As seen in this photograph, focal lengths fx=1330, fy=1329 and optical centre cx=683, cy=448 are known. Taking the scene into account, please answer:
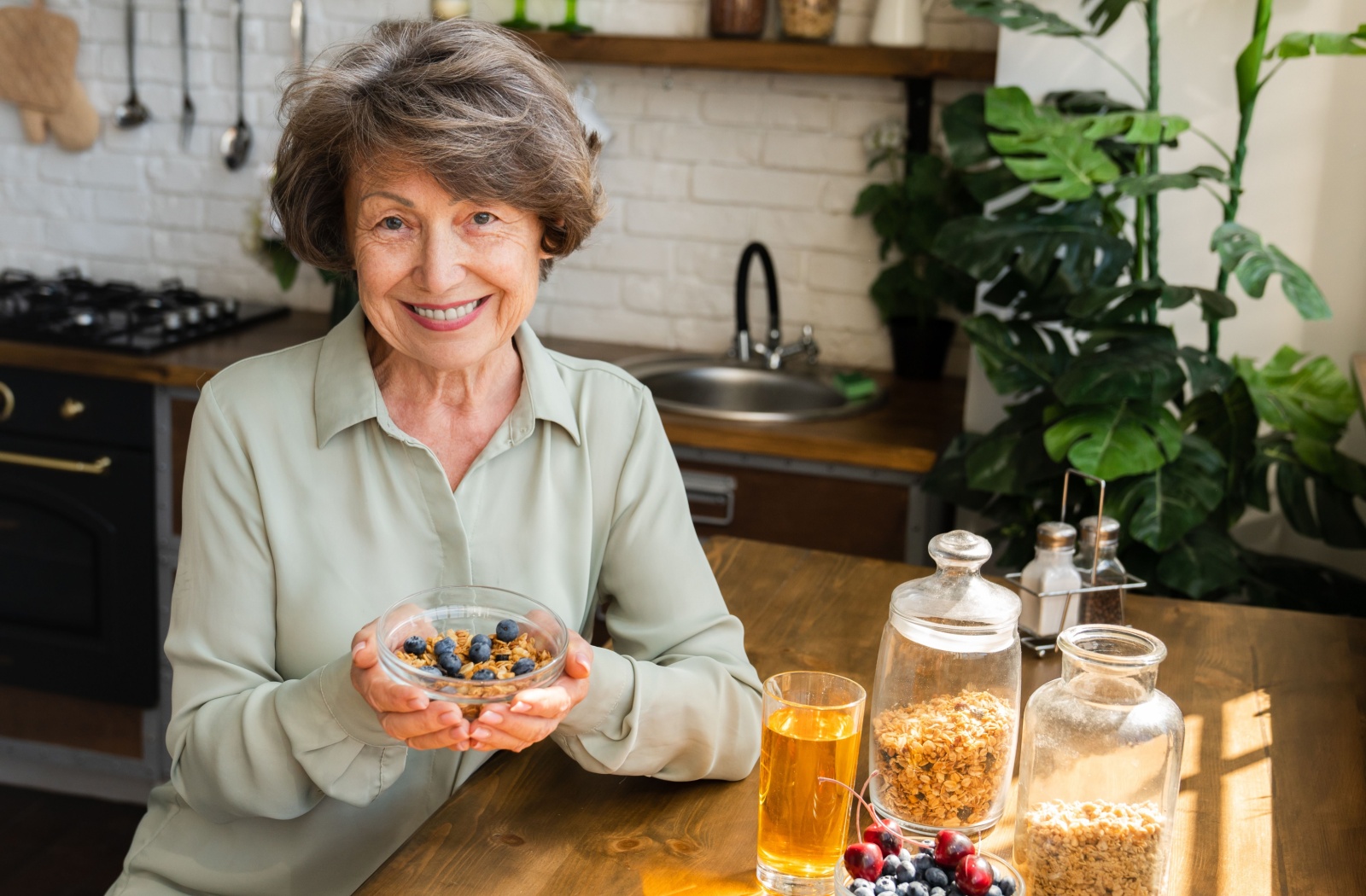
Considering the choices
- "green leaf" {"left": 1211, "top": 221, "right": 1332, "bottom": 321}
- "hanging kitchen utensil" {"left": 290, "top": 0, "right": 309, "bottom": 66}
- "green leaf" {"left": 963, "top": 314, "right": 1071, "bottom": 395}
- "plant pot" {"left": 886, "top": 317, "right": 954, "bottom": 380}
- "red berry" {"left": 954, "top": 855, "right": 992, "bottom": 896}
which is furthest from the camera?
"hanging kitchen utensil" {"left": 290, "top": 0, "right": 309, "bottom": 66}

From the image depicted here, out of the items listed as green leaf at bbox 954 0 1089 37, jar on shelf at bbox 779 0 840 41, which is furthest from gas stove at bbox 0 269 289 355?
green leaf at bbox 954 0 1089 37

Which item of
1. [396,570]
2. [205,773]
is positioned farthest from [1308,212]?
[205,773]

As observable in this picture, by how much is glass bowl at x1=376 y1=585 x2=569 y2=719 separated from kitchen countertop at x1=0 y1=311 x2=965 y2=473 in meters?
1.40

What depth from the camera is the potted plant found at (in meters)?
2.95

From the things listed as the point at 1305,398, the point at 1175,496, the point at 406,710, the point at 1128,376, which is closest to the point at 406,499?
the point at 406,710

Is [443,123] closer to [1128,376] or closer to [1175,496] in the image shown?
[1128,376]

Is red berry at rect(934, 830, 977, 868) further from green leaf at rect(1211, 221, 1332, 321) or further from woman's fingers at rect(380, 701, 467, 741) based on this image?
green leaf at rect(1211, 221, 1332, 321)

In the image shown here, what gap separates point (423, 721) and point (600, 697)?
215 millimetres

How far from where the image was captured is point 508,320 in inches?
56.4

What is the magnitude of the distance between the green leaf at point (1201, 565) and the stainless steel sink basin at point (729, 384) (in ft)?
3.07

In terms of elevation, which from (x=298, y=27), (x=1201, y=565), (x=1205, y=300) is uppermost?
(x=298, y=27)

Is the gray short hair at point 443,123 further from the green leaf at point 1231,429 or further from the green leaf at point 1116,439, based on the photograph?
the green leaf at point 1231,429

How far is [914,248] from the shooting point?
3027mm

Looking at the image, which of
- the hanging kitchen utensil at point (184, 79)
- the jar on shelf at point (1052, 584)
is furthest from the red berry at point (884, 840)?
the hanging kitchen utensil at point (184, 79)
